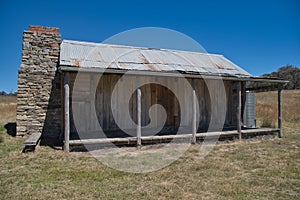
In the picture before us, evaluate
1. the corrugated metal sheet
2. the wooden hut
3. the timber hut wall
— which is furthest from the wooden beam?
the corrugated metal sheet

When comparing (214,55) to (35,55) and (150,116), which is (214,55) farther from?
(35,55)

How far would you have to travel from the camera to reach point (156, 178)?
510 cm

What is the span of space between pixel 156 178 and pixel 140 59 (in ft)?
20.0

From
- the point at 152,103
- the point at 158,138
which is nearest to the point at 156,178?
the point at 158,138

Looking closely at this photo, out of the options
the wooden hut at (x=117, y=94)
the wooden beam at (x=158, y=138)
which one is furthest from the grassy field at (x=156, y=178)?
the wooden hut at (x=117, y=94)

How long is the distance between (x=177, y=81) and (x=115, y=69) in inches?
168

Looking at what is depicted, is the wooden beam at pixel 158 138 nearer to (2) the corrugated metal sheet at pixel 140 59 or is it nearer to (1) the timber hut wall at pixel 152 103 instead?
(1) the timber hut wall at pixel 152 103

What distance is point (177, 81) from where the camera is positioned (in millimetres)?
11289

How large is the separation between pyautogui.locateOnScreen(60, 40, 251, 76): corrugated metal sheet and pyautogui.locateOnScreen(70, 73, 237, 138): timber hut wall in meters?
0.84

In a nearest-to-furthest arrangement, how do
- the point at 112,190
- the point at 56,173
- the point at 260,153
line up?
the point at 112,190 → the point at 56,173 → the point at 260,153

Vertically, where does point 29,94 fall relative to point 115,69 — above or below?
below

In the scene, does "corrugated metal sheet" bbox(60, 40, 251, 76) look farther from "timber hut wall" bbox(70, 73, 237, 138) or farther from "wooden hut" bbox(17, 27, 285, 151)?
"timber hut wall" bbox(70, 73, 237, 138)

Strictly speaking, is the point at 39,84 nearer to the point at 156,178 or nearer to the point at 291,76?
the point at 156,178

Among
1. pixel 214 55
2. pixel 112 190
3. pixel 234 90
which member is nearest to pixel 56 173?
pixel 112 190
